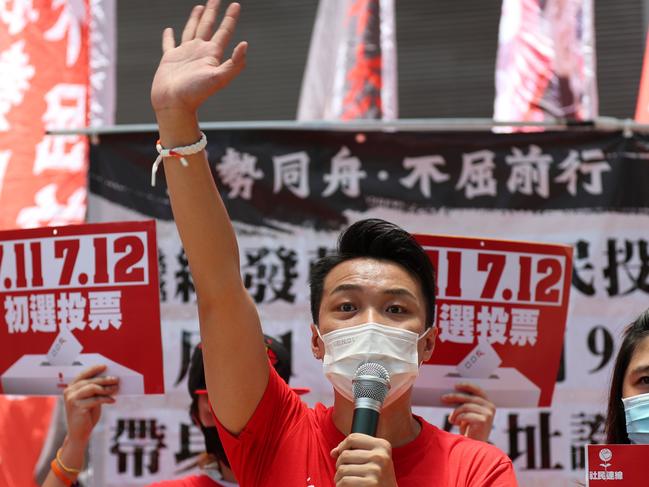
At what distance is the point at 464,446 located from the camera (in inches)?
71.5

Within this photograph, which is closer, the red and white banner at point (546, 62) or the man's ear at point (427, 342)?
the man's ear at point (427, 342)

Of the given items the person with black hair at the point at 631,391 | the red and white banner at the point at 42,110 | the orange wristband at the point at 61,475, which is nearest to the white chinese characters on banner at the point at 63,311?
the orange wristband at the point at 61,475

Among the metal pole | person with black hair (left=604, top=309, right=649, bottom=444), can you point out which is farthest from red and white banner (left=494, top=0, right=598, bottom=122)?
person with black hair (left=604, top=309, right=649, bottom=444)

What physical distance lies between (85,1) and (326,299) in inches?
84.3

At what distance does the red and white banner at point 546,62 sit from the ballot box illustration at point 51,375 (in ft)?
6.02

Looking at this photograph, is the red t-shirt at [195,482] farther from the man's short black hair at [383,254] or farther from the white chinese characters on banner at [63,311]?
the man's short black hair at [383,254]

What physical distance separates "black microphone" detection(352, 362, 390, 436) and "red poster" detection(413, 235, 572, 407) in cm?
82

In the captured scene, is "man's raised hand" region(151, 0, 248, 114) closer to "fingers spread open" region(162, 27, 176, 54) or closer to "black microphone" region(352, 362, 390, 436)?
"fingers spread open" region(162, 27, 176, 54)

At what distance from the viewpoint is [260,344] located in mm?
1779

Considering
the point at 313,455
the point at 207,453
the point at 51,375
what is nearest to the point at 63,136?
the point at 51,375

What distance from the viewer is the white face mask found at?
1720 millimetres

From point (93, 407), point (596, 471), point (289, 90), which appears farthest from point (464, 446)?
point (289, 90)

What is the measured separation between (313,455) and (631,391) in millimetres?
745

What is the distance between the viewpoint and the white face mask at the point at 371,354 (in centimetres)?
172
